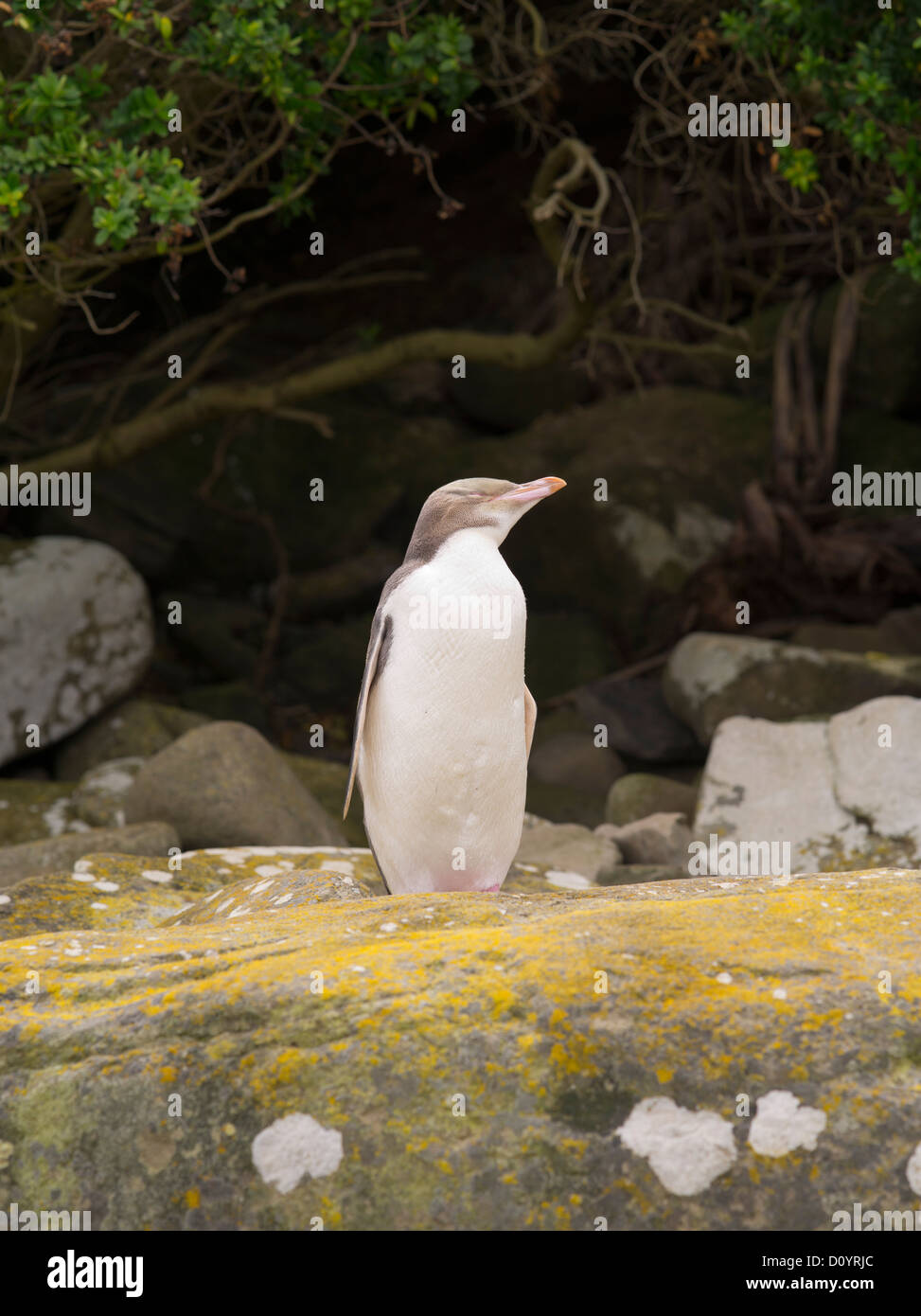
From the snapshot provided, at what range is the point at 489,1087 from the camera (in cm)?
301

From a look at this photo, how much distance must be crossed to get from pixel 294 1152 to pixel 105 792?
22.9 feet

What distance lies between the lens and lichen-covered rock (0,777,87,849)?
9477 millimetres

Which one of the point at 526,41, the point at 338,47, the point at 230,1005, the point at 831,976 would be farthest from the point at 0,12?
the point at 831,976

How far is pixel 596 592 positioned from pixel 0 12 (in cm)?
839

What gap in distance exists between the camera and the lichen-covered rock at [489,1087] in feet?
9.50

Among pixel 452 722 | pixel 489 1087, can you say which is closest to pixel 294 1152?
pixel 489 1087

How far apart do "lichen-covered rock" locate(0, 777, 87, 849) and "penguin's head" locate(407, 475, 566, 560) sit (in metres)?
5.21

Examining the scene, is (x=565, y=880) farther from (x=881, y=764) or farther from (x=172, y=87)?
(x=172, y=87)

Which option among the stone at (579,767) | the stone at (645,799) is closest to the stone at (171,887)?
the stone at (645,799)

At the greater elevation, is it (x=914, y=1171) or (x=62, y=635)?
(x=62, y=635)

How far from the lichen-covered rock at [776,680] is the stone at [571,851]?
2877 millimetres

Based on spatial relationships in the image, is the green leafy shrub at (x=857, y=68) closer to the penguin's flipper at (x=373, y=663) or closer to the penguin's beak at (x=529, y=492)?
the penguin's beak at (x=529, y=492)

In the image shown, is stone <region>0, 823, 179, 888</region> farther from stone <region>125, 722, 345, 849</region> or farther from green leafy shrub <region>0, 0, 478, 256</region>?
green leafy shrub <region>0, 0, 478, 256</region>
